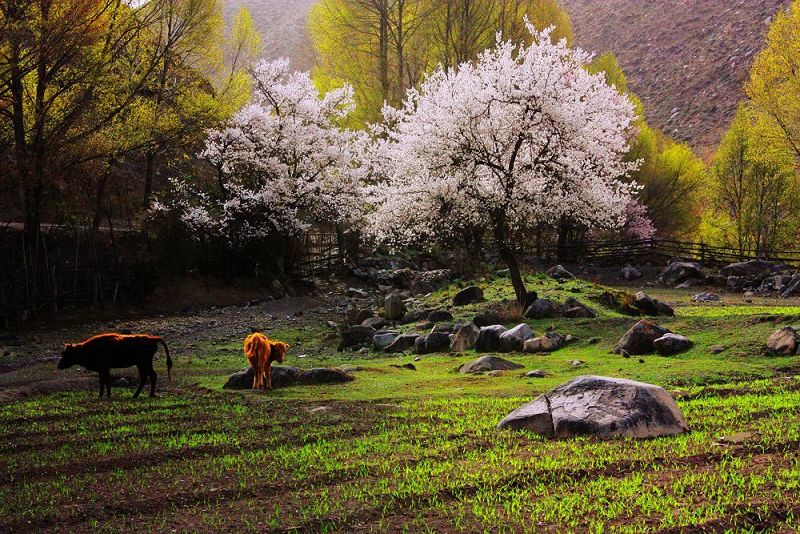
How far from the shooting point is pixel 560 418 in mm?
8547

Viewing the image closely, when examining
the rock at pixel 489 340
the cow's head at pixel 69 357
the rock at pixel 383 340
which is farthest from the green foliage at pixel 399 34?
the cow's head at pixel 69 357

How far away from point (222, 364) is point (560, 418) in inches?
472

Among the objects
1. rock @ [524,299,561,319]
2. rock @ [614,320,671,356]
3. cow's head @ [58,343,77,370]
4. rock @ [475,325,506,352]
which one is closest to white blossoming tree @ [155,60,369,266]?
rock @ [524,299,561,319]

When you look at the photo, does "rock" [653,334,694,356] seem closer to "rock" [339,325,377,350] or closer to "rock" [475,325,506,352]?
"rock" [475,325,506,352]

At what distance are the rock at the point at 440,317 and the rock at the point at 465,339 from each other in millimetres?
3432

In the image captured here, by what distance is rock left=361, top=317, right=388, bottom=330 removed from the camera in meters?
24.5

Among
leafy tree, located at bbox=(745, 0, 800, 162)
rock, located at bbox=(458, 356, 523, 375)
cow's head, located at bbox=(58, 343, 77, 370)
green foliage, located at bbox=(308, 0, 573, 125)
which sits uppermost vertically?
green foliage, located at bbox=(308, 0, 573, 125)

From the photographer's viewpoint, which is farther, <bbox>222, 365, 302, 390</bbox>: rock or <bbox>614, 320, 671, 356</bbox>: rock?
<bbox>614, 320, 671, 356</bbox>: rock

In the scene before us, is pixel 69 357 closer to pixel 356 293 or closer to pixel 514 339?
pixel 514 339

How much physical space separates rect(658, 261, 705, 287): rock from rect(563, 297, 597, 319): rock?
16939mm

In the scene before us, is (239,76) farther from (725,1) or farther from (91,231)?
(725,1)

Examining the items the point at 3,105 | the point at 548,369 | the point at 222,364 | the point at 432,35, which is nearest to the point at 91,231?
the point at 3,105

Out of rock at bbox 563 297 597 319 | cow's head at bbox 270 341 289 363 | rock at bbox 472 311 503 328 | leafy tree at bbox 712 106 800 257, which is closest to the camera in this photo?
cow's head at bbox 270 341 289 363

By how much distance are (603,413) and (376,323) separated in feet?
54.5
